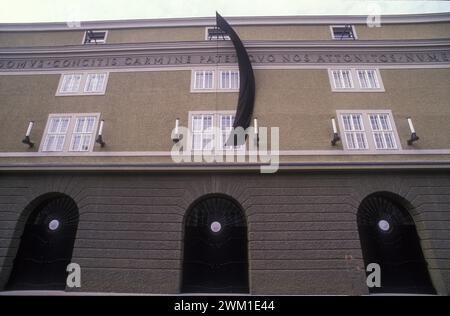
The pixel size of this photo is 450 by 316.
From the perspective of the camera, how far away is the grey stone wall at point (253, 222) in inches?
394

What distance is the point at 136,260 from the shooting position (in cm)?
1034

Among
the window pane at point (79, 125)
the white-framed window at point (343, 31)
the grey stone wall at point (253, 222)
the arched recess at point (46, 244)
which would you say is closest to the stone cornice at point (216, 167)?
the grey stone wall at point (253, 222)

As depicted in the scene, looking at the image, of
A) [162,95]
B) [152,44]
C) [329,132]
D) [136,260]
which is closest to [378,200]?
[329,132]

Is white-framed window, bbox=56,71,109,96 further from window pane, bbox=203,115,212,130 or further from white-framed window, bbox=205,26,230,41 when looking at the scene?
white-framed window, bbox=205,26,230,41

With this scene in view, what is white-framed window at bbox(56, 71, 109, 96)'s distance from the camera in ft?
45.2

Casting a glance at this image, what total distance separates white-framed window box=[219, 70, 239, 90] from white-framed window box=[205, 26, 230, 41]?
2.90 metres

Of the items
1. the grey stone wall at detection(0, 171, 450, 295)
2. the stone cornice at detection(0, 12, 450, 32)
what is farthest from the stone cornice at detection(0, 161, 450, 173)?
the stone cornice at detection(0, 12, 450, 32)

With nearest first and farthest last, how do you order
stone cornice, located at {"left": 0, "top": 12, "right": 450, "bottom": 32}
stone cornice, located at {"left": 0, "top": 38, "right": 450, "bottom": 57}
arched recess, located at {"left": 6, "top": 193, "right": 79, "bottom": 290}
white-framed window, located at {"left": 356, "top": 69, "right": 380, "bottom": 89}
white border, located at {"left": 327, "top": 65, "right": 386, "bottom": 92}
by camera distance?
arched recess, located at {"left": 6, "top": 193, "right": 79, "bottom": 290} → white border, located at {"left": 327, "top": 65, "right": 386, "bottom": 92} → white-framed window, located at {"left": 356, "top": 69, "right": 380, "bottom": 89} → stone cornice, located at {"left": 0, "top": 38, "right": 450, "bottom": 57} → stone cornice, located at {"left": 0, "top": 12, "right": 450, "bottom": 32}

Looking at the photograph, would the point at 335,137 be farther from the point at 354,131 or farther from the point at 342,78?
the point at 342,78

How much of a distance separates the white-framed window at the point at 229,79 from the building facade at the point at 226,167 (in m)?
0.09

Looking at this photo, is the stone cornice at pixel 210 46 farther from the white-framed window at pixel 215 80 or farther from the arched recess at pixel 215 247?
the arched recess at pixel 215 247
